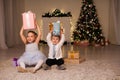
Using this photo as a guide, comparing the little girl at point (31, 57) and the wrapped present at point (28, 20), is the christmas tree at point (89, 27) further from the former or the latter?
the wrapped present at point (28, 20)

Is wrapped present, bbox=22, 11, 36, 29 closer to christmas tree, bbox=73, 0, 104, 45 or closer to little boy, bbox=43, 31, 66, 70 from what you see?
little boy, bbox=43, 31, 66, 70

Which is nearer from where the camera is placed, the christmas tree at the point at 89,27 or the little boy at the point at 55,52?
the little boy at the point at 55,52

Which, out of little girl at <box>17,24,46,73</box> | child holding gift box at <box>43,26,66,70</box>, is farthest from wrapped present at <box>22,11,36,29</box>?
child holding gift box at <box>43,26,66,70</box>

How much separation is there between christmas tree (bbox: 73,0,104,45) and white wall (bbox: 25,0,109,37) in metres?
0.43

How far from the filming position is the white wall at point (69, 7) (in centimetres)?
863

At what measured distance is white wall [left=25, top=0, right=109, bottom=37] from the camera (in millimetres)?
8633

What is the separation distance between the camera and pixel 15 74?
3.98 m

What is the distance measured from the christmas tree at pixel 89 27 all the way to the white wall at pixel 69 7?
431 mm

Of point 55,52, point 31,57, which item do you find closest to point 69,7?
point 55,52

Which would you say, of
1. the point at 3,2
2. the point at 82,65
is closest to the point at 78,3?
the point at 3,2

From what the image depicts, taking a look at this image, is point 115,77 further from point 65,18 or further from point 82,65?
point 65,18

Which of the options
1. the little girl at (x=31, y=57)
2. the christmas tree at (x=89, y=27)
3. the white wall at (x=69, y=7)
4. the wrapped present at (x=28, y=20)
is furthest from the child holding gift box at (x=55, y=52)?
the white wall at (x=69, y=7)

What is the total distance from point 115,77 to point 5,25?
4.58 m

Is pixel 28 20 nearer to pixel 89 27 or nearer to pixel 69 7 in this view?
pixel 89 27
